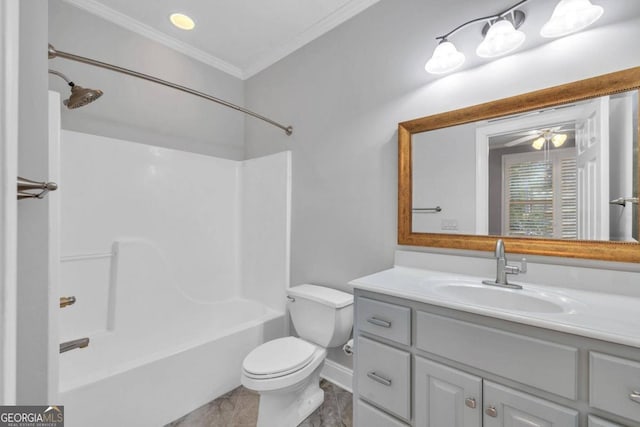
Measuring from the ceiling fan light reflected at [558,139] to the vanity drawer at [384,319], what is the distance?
38.6 inches

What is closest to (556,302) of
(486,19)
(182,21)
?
(486,19)

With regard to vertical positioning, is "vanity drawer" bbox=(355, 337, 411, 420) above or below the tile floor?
above

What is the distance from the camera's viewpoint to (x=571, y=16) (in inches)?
43.2

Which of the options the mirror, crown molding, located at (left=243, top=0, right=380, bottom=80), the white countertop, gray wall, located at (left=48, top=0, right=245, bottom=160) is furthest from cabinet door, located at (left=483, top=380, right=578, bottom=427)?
gray wall, located at (left=48, top=0, right=245, bottom=160)

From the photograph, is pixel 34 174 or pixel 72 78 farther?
pixel 72 78

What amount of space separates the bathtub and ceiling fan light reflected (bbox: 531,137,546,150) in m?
1.98

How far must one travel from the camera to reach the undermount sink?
107cm

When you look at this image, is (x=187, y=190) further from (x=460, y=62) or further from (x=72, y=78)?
(x=460, y=62)

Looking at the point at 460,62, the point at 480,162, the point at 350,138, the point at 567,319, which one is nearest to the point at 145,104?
the point at 350,138

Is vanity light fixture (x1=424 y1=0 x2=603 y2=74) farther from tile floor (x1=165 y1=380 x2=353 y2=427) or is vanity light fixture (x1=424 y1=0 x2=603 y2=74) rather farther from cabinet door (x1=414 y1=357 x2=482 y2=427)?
tile floor (x1=165 y1=380 x2=353 y2=427)

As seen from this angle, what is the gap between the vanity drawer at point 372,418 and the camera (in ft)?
3.79

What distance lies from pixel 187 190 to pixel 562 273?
2525 millimetres

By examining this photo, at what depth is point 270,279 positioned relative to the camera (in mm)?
2404

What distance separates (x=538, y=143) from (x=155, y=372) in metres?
2.30
